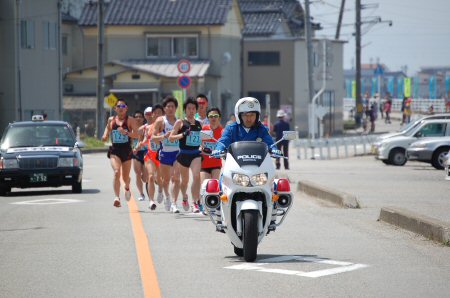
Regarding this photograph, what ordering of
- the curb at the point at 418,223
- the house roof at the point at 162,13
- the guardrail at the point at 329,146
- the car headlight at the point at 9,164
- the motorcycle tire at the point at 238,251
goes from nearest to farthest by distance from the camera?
the motorcycle tire at the point at 238,251
the curb at the point at 418,223
the car headlight at the point at 9,164
the guardrail at the point at 329,146
the house roof at the point at 162,13

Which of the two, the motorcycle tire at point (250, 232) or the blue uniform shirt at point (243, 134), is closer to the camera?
the motorcycle tire at point (250, 232)

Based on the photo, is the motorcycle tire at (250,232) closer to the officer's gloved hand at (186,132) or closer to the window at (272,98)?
the officer's gloved hand at (186,132)

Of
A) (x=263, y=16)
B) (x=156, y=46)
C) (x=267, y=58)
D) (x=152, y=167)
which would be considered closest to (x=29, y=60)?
(x=156, y=46)

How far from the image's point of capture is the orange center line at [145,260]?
32.2ft

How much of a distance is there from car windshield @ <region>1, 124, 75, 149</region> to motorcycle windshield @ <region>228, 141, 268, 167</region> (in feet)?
44.1

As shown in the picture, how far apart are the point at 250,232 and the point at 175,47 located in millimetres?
61995

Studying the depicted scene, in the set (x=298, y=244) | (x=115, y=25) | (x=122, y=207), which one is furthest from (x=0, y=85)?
(x=298, y=244)

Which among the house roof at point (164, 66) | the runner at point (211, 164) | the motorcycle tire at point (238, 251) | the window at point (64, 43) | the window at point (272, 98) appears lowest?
the motorcycle tire at point (238, 251)

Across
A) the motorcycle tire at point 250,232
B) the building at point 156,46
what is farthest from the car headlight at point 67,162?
the building at point 156,46

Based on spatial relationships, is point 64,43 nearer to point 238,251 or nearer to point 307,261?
point 238,251

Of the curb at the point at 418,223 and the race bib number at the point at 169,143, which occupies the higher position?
the race bib number at the point at 169,143

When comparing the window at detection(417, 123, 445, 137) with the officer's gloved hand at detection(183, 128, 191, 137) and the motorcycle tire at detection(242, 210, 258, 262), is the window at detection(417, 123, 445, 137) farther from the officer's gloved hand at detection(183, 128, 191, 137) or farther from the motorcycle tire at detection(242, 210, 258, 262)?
the motorcycle tire at detection(242, 210, 258, 262)

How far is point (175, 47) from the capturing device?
7294cm

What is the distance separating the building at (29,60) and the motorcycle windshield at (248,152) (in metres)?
46.0
